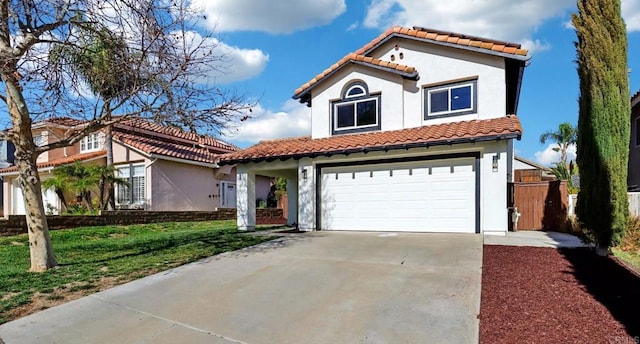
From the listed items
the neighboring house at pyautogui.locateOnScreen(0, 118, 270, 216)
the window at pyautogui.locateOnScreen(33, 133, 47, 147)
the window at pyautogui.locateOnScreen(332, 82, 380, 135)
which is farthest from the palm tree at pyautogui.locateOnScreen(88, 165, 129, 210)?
the window at pyautogui.locateOnScreen(332, 82, 380, 135)

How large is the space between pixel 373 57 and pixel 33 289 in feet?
41.0

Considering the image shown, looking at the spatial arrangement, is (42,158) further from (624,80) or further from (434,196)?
(624,80)

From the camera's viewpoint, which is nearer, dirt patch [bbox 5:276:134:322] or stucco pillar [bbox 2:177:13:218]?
dirt patch [bbox 5:276:134:322]

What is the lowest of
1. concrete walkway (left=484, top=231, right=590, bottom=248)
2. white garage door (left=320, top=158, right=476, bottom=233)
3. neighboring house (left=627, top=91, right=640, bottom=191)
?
concrete walkway (left=484, top=231, right=590, bottom=248)

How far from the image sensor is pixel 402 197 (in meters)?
12.0

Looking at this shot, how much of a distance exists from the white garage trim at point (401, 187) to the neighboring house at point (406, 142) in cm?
3

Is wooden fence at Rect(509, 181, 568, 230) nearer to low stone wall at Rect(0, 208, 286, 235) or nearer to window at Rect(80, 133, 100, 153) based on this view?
low stone wall at Rect(0, 208, 286, 235)

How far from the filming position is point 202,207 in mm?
22359

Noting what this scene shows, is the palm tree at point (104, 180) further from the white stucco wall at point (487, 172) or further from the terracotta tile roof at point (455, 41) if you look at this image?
Answer: the terracotta tile roof at point (455, 41)

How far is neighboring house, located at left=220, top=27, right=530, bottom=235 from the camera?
10.9m

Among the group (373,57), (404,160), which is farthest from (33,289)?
(373,57)

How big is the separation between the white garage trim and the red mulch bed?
380cm

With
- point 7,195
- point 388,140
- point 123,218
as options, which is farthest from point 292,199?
point 7,195

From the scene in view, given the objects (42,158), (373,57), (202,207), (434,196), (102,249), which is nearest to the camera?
(102,249)
